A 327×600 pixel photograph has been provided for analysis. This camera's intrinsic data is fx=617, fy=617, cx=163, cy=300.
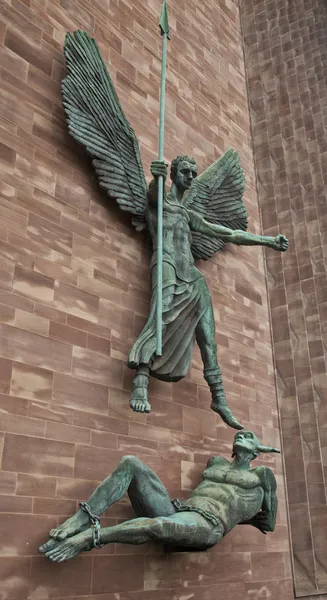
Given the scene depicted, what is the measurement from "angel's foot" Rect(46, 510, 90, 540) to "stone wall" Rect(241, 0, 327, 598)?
4774 millimetres

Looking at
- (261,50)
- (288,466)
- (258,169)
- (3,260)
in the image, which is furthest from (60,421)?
(261,50)

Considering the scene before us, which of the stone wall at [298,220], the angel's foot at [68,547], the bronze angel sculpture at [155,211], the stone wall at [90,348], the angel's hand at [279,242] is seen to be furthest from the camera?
the stone wall at [298,220]

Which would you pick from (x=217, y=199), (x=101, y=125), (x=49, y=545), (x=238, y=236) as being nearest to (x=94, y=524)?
(x=49, y=545)

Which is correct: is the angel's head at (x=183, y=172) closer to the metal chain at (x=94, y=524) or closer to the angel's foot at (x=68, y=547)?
the metal chain at (x=94, y=524)

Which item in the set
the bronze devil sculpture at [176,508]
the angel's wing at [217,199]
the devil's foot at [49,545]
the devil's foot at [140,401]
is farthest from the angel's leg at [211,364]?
the devil's foot at [49,545]

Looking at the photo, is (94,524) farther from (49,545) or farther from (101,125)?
(101,125)

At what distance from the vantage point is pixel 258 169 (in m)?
11.1

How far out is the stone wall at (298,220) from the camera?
8.77 meters

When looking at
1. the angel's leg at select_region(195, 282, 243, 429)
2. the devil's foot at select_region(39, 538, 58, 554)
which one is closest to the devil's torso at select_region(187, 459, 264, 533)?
the angel's leg at select_region(195, 282, 243, 429)

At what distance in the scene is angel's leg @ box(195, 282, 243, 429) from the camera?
6.32 m

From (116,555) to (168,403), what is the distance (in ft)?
5.41

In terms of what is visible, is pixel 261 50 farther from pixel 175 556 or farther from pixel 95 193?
pixel 175 556

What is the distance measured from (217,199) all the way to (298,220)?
3065 mm

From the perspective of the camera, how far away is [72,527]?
14.7 feet
